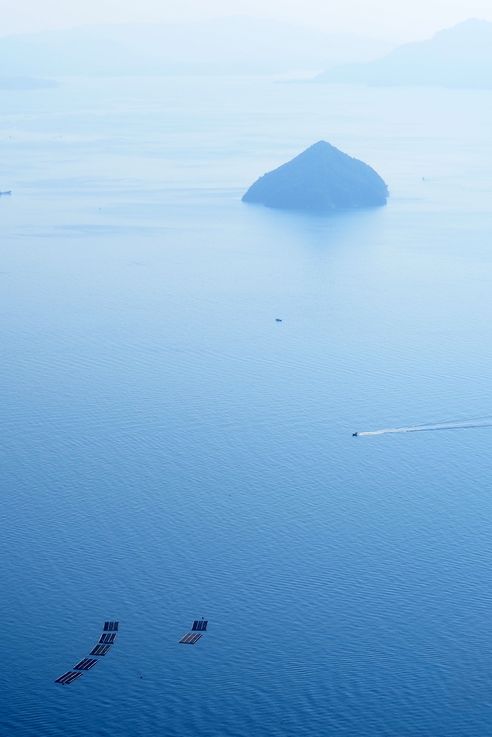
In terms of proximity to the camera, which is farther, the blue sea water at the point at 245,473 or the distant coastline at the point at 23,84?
the distant coastline at the point at 23,84

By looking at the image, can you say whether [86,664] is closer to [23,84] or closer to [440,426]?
[440,426]

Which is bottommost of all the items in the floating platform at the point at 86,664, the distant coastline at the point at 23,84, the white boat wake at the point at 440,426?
the floating platform at the point at 86,664

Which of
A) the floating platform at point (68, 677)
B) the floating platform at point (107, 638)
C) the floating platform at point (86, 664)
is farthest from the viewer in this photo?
the floating platform at point (107, 638)

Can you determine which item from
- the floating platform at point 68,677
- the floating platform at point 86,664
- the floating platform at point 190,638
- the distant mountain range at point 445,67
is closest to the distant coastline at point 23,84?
the distant mountain range at point 445,67

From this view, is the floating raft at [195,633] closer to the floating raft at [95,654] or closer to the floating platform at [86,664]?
the floating raft at [95,654]

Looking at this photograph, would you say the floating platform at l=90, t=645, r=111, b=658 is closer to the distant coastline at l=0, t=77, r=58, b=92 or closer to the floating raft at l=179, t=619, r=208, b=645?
the floating raft at l=179, t=619, r=208, b=645

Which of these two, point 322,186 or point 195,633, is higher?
point 322,186

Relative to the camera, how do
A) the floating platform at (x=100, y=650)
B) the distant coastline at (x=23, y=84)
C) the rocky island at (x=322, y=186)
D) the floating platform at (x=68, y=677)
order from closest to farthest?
the floating platform at (x=68, y=677)
the floating platform at (x=100, y=650)
the rocky island at (x=322, y=186)
the distant coastline at (x=23, y=84)

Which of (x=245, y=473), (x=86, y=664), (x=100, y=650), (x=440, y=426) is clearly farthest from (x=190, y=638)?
(x=440, y=426)
